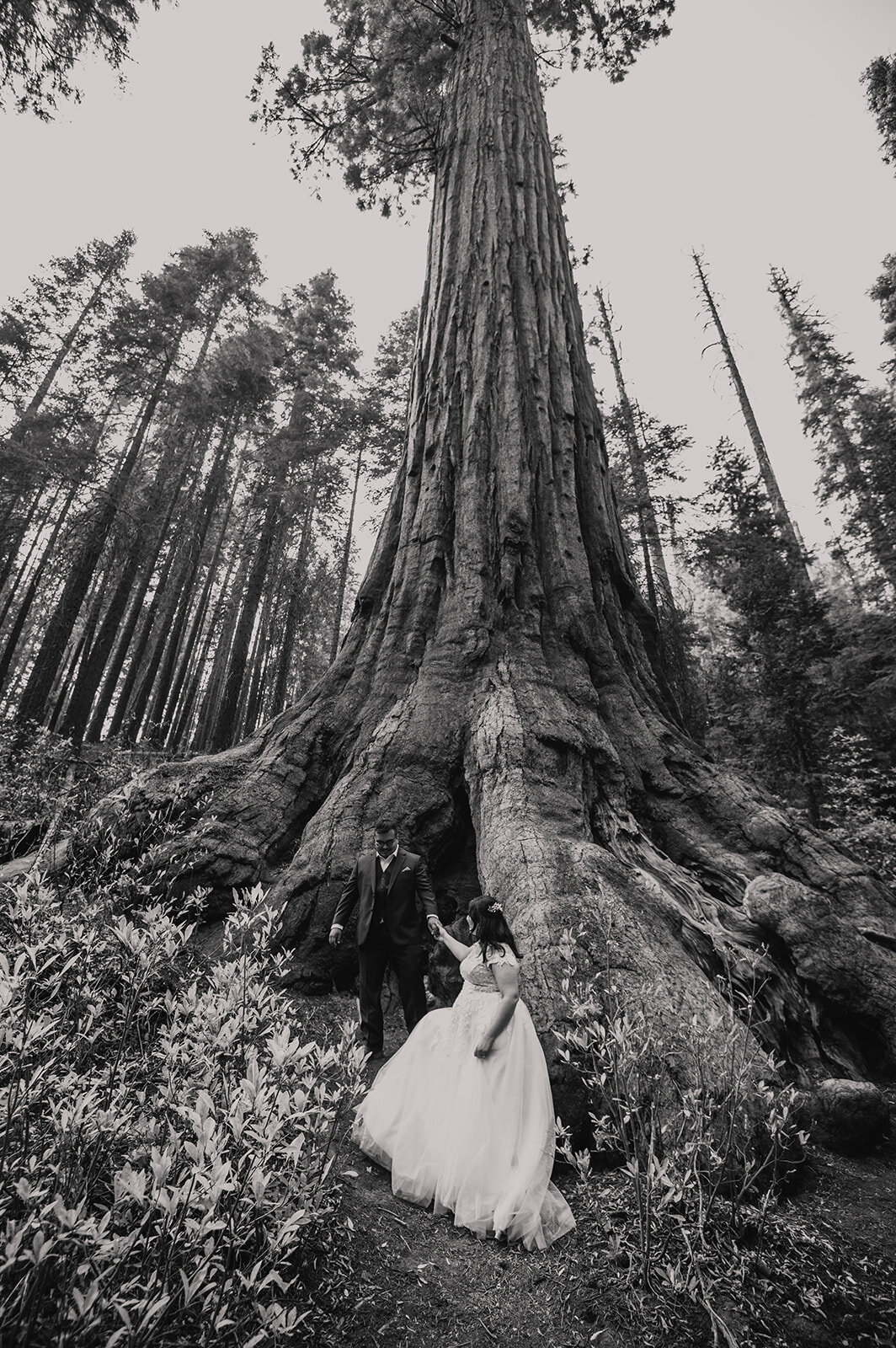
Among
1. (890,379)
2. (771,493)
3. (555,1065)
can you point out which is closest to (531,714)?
(555,1065)

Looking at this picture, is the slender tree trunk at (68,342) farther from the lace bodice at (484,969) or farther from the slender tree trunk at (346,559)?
the lace bodice at (484,969)

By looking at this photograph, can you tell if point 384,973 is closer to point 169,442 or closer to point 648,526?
point 648,526

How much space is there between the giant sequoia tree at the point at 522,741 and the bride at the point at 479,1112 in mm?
248

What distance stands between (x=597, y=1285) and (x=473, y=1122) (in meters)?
0.67

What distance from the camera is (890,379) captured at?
18141mm

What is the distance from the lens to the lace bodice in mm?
2804

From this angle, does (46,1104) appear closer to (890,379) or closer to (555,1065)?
(555,1065)

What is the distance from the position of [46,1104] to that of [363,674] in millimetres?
3530

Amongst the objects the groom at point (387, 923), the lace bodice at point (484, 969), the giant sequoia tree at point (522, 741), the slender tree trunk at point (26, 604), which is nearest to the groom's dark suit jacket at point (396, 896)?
the groom at point (387, 923)

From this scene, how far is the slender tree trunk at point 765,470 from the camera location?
12398mm

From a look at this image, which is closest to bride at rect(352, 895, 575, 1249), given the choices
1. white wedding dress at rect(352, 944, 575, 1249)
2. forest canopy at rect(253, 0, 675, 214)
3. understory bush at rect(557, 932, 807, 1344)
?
white wedding dress at rect(352, 944, 575, 1249)

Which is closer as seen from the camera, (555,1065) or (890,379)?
(555,1065)

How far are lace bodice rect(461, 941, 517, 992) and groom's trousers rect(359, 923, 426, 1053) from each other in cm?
86

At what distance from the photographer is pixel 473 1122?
2.42m
